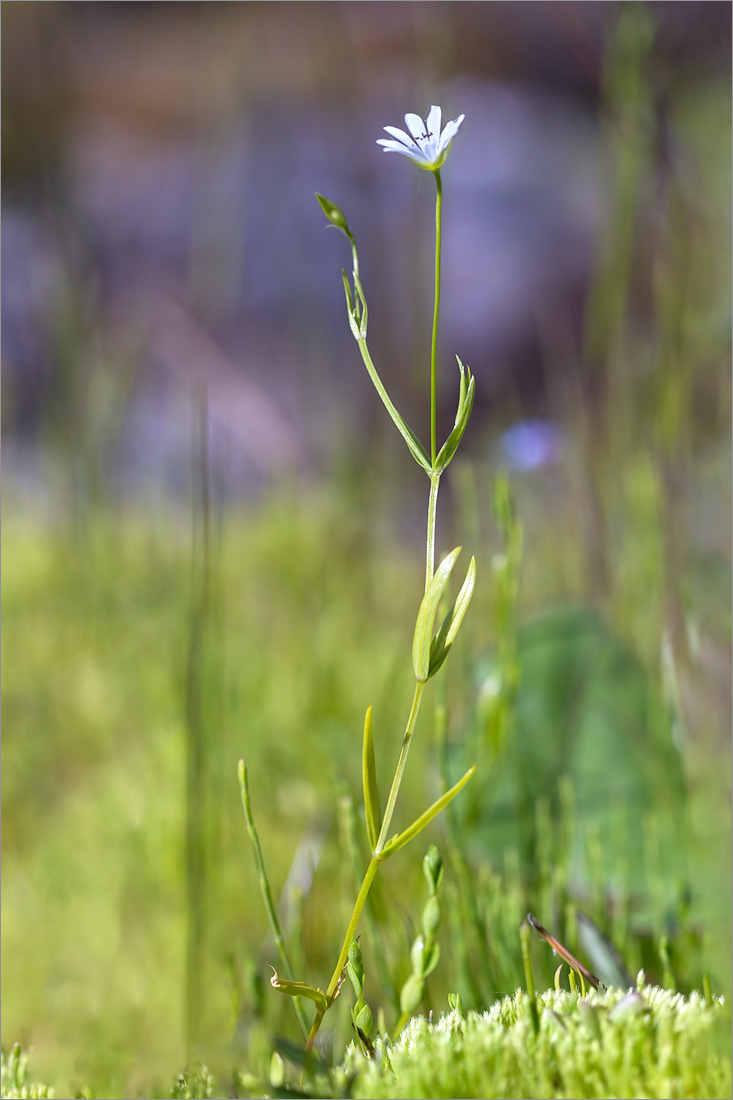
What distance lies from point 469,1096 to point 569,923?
0.38 feet

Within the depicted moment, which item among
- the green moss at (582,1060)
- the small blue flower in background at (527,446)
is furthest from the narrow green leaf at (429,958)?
the small blue flower in background at (527,446)

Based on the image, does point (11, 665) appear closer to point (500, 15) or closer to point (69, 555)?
point (69, 555)

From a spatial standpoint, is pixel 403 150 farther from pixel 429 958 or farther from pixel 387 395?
pixel 429 958

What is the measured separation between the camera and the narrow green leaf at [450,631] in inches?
8.9

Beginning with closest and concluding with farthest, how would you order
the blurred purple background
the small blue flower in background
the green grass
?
1. the green grass
2. the small blue flower in background
3. the blurred purple background

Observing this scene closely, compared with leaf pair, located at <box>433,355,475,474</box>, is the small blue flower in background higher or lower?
higher

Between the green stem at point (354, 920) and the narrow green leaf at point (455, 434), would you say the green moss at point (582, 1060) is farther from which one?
the narrow green leaf at point (455, 434)

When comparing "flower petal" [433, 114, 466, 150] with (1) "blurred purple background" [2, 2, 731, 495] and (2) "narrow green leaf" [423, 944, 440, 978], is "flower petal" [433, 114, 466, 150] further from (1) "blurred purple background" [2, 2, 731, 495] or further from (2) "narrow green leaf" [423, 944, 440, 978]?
(1) "blurred purple background" [2, 2, 731, 495]

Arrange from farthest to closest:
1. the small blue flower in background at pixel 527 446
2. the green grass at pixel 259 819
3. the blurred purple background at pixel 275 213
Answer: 1. the blurred purple background at pixel 275 213
2. the small blue flower in background at pixel 527 446
3. the green grass at pixel 259 819

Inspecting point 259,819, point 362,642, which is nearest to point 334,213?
point 259,819

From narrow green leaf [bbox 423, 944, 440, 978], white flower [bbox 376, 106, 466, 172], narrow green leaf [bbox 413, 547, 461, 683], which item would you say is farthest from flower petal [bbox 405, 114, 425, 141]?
narrow green leaf [bbox 423, 944, 440, 978]

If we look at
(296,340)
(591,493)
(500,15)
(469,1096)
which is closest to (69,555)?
(296,340)

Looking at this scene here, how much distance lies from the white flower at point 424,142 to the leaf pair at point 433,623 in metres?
0.10

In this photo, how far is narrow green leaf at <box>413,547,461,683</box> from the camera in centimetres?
22
